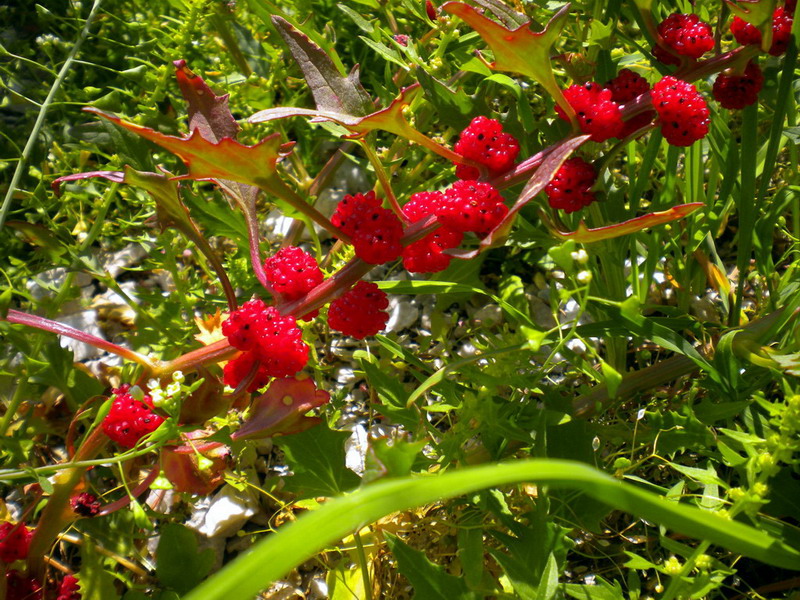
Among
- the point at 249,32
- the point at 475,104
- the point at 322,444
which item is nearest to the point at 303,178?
the point at 249,32

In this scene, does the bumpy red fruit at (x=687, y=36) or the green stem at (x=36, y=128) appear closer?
the bumpy red fruit at (x=687, y=36)

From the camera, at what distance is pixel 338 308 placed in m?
0.73

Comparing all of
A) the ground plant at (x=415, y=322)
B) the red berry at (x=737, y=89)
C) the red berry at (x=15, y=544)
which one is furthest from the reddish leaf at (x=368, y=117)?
the red berry at (x=15, y=544)

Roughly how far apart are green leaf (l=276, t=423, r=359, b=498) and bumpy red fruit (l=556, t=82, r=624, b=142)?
436 mm

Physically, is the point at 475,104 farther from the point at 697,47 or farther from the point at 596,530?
the point at 596,530

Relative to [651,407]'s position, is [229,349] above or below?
above

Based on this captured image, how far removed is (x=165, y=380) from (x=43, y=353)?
0.25 metres

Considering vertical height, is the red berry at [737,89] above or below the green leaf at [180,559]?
above

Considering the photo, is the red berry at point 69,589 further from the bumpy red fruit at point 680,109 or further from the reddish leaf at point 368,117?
the bumpy red fruit at point 680,109

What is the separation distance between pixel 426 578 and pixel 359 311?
0.92 feet

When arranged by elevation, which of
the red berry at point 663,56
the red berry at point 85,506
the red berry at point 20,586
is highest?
the red berry at point 663,56

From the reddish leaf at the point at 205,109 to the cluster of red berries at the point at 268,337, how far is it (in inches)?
7.5

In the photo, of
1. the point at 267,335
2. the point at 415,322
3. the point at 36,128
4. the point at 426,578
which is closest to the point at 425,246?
the point at 267,335

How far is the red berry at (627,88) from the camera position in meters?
Result: 0.75
